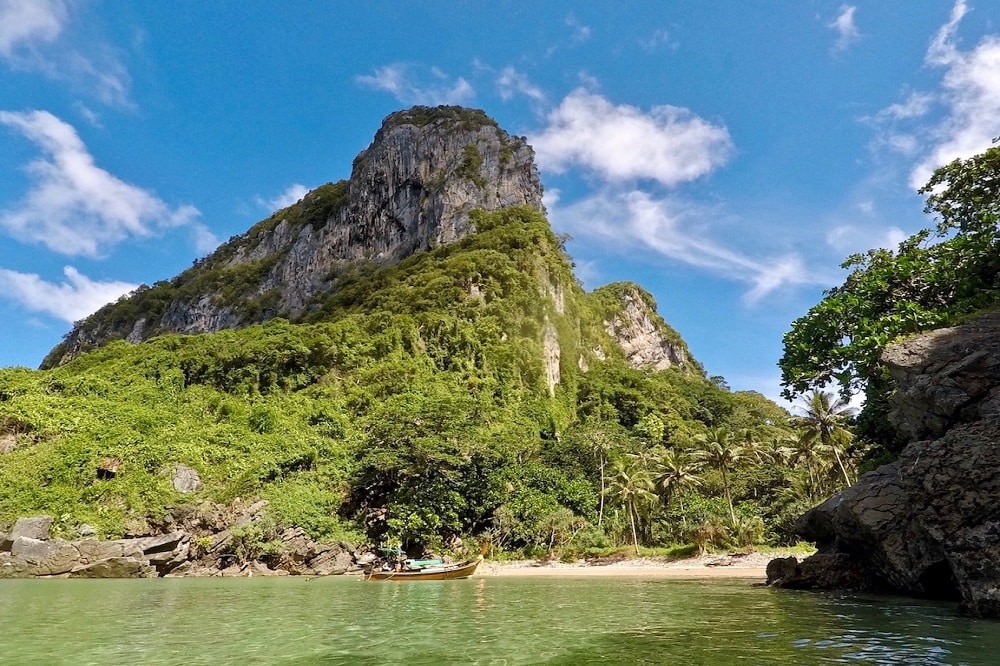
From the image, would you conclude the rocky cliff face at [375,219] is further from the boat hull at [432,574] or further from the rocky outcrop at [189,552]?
the boat hull at [432,574]

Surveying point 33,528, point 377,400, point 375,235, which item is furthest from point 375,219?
point 33,528

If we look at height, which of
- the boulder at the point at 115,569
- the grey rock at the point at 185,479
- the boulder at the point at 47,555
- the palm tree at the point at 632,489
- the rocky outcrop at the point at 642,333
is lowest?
the boulder at the point at 115,569

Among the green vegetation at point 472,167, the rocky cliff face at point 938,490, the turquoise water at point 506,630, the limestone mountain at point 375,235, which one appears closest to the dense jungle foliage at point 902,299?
the rocky cliff face at point 938,490

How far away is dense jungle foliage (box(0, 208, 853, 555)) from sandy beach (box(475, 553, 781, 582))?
3.01 metres

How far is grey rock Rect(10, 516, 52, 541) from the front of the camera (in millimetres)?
37500

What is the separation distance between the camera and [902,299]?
19.6 metres

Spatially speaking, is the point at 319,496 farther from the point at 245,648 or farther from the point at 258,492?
the point at 245,648

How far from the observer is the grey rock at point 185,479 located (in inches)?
1718

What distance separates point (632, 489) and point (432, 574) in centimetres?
1941

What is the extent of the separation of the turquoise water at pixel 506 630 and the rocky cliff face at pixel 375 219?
74.7m

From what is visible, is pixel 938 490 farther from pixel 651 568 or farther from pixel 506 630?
pixel 651 568

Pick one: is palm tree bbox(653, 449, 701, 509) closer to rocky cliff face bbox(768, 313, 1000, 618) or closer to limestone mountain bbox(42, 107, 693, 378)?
rocky cliff face bbox(768, 313, 1000, 618)

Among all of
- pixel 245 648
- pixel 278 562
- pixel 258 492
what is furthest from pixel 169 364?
pixel 245 648

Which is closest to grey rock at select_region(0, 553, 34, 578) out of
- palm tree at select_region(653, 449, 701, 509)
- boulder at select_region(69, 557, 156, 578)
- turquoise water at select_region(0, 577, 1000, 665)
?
boulder at select_region(69, 557, 156, 578)
